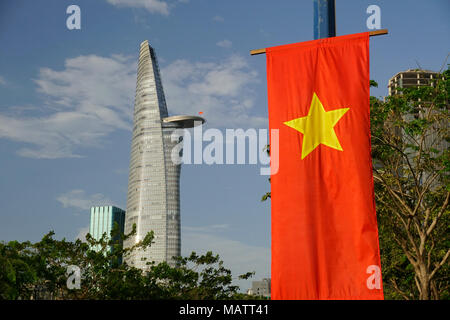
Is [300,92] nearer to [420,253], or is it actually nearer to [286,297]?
[286,297]

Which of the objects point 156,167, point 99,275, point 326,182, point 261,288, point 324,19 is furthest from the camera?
point 156,167

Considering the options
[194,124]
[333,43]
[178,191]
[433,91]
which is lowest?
[333,43]

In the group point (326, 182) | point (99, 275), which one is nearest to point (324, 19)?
point (326, 182)

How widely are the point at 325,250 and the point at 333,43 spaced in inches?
168

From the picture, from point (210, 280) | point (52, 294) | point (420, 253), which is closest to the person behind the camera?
point (420, 253)

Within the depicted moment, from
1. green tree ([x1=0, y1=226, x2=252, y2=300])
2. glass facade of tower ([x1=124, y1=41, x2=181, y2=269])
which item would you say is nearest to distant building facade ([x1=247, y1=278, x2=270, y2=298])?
green tree ([x1=0, y1=226, x2=252, y2=300])

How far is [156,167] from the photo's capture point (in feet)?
558

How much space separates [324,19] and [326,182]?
4251 millimetres

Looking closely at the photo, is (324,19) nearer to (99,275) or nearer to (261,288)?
(99,275)

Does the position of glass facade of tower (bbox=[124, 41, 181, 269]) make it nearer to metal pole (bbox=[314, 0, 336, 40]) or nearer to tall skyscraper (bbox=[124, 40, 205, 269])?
tall skyscraper (bbox=[124, 40, 205, 269])

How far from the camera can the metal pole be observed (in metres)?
12.7

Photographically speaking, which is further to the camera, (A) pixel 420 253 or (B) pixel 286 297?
(A) pixel 420 253
